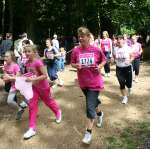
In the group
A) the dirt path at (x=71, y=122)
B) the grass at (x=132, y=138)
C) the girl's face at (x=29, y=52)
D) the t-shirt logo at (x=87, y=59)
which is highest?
the girl's face at (x=29, y=52)

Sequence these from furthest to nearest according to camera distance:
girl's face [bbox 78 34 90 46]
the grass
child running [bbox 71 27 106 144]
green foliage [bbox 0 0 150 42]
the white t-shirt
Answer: green foliage [bbox 0 0 150 42] → the white t-shirt → the grass → child running [bbox 71 27 106 144] → girl's face [bbox 78 34 90 46]

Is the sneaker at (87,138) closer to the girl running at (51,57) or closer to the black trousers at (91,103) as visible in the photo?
the black trousers at (91,103)

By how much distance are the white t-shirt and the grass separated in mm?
1815

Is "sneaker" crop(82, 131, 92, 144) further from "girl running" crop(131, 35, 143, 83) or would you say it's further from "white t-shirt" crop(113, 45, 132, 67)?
"girl running" crop(131, 35, 143, 83)

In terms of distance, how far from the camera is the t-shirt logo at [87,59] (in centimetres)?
786

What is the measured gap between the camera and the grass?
324 inches

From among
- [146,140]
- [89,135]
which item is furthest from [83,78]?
[146,140]

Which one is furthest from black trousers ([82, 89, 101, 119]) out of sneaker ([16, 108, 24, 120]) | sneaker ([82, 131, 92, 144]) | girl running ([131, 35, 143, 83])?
girl running ([131, 35, 143, 83])

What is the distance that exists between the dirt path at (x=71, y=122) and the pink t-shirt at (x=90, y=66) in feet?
3.94

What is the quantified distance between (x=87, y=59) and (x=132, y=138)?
192cm

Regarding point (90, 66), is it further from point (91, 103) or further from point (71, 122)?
point (71, 122)

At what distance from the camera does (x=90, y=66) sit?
7887 millimetres

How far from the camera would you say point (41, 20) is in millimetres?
38625

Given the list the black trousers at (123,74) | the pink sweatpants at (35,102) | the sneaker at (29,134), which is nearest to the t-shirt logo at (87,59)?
the pink sweatpants at (35,102)
